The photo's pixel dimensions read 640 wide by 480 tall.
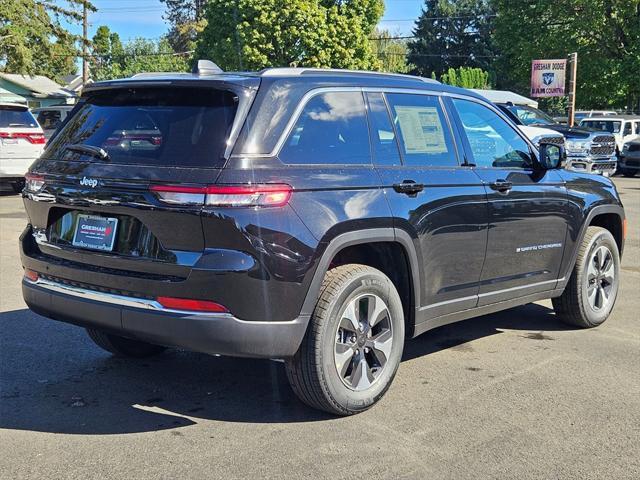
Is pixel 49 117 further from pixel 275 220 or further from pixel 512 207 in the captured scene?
pixel 275 220

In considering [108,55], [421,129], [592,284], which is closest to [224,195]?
[421,129]

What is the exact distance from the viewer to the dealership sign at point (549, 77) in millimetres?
29653

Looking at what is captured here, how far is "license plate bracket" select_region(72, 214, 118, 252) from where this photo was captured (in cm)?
383

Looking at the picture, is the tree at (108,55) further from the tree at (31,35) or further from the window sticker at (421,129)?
the window sticker at (421,129)

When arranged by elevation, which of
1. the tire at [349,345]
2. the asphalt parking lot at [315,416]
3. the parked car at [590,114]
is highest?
the parked car at [590,114]

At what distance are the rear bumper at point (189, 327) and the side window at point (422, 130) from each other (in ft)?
4.61

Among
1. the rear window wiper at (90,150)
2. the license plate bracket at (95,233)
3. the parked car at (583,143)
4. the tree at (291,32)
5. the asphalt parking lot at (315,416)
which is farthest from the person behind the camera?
the tree at (291,32)

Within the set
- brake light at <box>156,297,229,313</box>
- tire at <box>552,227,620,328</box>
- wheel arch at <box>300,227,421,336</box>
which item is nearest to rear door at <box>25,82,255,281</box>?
brake light at <box>156,297,229,313</box>

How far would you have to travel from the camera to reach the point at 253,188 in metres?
3.54

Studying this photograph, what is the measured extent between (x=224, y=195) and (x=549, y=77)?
29032mm

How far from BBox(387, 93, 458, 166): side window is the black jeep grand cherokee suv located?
13 millimetres

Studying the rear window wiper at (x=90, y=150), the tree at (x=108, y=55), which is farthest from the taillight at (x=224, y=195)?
the tree at (x=108, y=55)

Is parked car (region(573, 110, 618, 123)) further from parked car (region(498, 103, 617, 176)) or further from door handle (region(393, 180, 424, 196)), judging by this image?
door handle (region(393, 180, 424, 196))

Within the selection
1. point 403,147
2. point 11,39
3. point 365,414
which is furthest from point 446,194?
point 11,39
